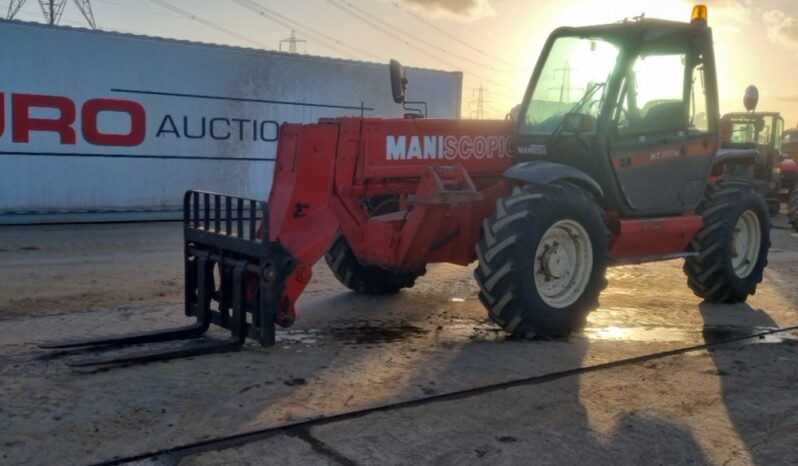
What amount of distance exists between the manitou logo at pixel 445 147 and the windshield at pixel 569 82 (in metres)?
0.30

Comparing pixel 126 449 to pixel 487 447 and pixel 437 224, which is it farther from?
pixel 437 224

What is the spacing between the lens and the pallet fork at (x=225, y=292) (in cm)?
557

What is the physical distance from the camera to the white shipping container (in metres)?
13.7

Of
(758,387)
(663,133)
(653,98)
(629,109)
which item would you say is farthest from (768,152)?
(758,387)

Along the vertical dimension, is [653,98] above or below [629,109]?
above

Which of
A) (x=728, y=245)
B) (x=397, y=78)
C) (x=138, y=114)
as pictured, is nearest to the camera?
(x=397, y=78)

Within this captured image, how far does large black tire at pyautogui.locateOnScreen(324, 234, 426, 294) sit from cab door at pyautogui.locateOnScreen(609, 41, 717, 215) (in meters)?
2.11

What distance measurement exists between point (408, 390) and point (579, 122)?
2920mm

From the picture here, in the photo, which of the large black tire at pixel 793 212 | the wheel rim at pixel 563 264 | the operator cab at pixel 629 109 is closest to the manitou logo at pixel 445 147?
the operator cab at pixel 629 109

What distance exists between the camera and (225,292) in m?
5.96

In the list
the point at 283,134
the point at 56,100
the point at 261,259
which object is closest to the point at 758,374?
the point at 261,259

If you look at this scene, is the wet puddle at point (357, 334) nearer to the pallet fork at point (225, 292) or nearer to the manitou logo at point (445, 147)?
the pallet fork at point (225, 292)

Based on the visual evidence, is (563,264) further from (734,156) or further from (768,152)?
(768,152)

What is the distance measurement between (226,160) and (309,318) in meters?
9.54
